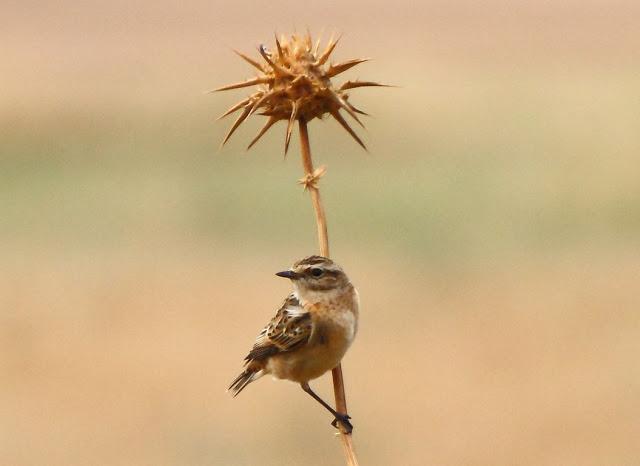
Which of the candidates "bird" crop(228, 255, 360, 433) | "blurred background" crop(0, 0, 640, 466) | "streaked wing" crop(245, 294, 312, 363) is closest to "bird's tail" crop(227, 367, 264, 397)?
"bird" crop(228, 255, 360, 433)

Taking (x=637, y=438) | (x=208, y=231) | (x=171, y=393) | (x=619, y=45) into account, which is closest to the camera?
(x=637, y=438)

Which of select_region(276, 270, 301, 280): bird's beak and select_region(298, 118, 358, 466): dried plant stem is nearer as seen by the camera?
select_region(298, 118, 358, 466): dried plant stem

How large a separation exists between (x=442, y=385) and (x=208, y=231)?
8.89 meters

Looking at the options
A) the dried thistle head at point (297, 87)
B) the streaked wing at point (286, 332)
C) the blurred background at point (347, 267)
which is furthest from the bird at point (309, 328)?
the blurred background at point (347, 267)

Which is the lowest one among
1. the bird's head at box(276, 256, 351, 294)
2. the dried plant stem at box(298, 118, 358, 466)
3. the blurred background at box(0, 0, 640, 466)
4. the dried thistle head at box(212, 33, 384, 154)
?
the dried plant stem at box(298, 118, 358, 466)

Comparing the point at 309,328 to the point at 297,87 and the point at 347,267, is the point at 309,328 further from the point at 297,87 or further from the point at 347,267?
the point at 347,267

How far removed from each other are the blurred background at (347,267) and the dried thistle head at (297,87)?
30.4 feet

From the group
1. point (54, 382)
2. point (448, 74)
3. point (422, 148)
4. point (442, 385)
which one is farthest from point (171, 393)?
point (448, 74)

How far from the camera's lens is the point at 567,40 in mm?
55281

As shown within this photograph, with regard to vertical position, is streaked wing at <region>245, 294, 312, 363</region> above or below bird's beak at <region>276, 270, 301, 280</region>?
below

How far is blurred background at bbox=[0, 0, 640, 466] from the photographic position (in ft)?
67.3

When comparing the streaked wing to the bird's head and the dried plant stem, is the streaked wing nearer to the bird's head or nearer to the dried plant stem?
the bird's head

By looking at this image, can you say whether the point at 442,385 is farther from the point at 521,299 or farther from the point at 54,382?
the point at 54,382

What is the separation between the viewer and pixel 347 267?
85.1 ft
